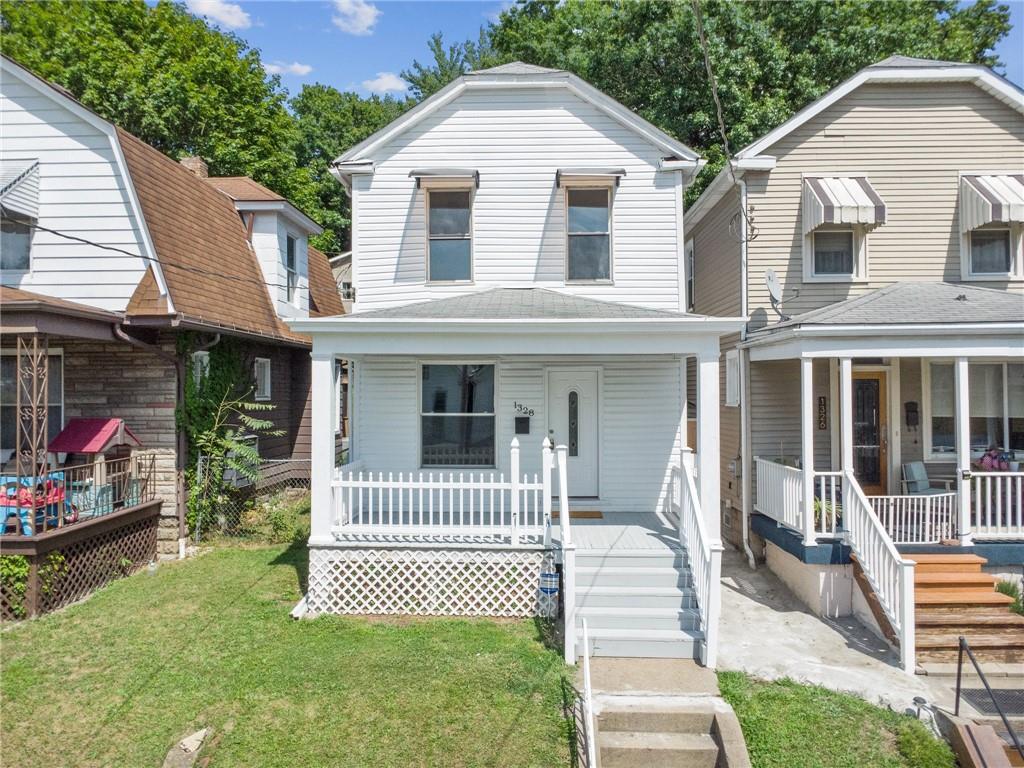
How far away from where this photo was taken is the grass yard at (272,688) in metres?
4.79

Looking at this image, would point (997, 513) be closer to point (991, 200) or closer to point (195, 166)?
point (991, 200)

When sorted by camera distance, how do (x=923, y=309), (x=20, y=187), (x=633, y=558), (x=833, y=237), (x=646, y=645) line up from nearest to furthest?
1. (x=646, y=645)
2. (x=633, y=558)
3. (x=923, y=309)
4. (x=20, y=187)
5. (x=833, y=237)

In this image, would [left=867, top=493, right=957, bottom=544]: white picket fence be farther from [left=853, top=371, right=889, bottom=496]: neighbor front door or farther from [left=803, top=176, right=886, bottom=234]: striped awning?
[left=803, top=176, right=886, bottom=234]: striped awning

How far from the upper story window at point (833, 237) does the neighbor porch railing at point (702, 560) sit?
4997mm

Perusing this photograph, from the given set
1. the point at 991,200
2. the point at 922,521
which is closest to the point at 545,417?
the point at 922,521

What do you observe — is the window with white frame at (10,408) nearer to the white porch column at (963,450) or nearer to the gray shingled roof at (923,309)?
the gray shingled roof at (923,309)

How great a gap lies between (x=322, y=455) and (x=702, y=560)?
4.84 meters

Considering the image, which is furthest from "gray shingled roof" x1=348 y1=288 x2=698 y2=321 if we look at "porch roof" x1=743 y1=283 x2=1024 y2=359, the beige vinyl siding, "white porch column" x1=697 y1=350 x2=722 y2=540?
the beige vinyl siding

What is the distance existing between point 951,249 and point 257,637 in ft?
40.7

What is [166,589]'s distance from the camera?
808cm

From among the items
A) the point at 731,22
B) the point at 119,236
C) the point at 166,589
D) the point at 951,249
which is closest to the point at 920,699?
the point at 951,249

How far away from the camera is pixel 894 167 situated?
10352mm

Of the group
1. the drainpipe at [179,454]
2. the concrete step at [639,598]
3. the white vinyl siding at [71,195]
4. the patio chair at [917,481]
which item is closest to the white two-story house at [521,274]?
the concrete step at [639,598]

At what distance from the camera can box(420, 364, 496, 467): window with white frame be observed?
9625 mm
